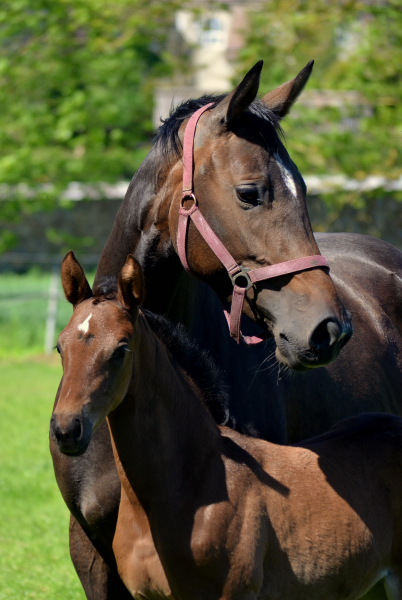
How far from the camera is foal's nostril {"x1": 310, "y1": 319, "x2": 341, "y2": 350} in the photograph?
7.30 ft

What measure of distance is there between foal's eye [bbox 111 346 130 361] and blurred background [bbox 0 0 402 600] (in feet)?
10.3

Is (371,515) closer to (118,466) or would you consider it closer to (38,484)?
(118,466)

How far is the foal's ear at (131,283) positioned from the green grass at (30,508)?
223 cm

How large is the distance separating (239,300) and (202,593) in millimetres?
953

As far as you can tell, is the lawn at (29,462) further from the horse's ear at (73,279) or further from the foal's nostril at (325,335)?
the foal's nostril at (325,335)

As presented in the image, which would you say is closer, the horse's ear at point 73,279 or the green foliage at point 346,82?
the horse's ear at point 73,279

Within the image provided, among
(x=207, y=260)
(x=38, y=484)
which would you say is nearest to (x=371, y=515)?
(x=207, y=260)

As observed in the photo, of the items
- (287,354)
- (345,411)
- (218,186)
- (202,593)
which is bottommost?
(345,411)

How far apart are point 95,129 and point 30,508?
8.25m

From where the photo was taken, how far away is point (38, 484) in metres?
6.25

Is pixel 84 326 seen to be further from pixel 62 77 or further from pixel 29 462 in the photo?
pixel 62 77

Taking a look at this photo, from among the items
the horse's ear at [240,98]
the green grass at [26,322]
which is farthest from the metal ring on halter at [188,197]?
the green grass at [26,322]

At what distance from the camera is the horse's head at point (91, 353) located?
2.18 meters

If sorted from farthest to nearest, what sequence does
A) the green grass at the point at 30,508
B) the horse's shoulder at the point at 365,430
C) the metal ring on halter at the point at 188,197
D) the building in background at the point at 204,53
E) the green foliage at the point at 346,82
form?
the building in background at the point at 204,53, the green foliage at the point at 346,82, the green grass at the point at 30,508, the horse's shoulder at the point at 365,430, the metal ring on halter at the point at 188,197
